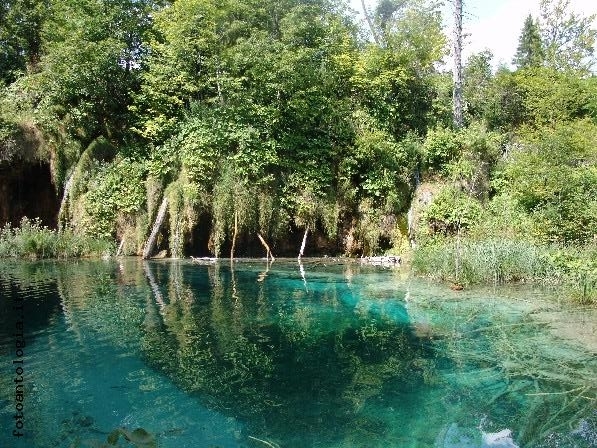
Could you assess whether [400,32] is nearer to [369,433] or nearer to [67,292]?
[67,292]

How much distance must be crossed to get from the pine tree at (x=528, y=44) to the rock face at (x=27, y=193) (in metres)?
29.9

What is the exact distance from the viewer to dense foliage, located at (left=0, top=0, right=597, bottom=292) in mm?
18641

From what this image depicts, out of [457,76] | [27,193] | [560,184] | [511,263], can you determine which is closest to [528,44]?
[457,76]

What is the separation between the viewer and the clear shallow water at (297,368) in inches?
193

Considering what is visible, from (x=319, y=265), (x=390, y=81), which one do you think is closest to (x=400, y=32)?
(x=390, y=81)

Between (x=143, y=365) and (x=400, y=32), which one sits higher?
(x=400, y=32)

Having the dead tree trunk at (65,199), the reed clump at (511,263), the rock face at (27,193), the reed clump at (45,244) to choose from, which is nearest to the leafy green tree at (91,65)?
the dead tree trunk at (65,199)

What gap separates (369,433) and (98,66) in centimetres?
1880

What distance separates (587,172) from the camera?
16469 millimetres

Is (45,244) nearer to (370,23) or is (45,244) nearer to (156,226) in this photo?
(156,226)

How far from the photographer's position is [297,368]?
6.55m

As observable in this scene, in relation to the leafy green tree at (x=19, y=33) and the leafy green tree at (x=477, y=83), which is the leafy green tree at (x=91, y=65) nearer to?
the leafy green tree at (x=19, y=33)

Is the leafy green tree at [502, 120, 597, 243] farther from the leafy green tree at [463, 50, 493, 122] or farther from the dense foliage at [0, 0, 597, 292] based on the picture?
the leafy green tree at [463, 50, 493, 122]

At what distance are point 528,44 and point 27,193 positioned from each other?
38130 mm
